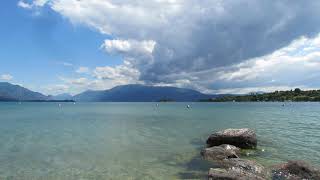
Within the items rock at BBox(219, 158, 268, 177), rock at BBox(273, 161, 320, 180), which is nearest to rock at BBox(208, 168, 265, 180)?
rock at BBox(219, 158, 268, 177)

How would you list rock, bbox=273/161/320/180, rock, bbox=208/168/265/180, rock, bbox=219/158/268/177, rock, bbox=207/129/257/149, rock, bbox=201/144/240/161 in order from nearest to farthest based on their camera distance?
rock, bbox=208/168/265/180
rock, bbox=273/161/320/180
rock, bbox=219/158/268/177
rock, bbox=201/144/240/161
rock, bbox=207/129/257/149

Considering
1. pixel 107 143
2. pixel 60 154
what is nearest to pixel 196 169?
pixel 60 154

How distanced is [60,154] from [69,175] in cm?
831

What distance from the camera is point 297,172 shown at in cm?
1966

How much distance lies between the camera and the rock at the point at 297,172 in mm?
19141

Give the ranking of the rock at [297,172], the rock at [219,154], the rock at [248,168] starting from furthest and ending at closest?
the rock at [219,154] → the rock at [248,168] → the rock at [297,172]

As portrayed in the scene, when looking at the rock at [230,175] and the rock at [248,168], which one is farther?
the rock at [248,168]

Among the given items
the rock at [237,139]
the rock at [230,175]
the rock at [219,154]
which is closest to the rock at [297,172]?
the rock at [230,175]

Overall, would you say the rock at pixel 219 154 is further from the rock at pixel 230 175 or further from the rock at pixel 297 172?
the rock at pixel 230 175

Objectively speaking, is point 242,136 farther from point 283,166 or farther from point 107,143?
point 107,143

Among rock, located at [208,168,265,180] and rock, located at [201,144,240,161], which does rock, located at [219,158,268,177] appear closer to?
rock, located at [208,168,265,180]

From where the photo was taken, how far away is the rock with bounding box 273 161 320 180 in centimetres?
1914

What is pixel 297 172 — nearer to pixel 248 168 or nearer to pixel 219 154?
pixel 248 168

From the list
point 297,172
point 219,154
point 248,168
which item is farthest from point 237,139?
point 297,172
